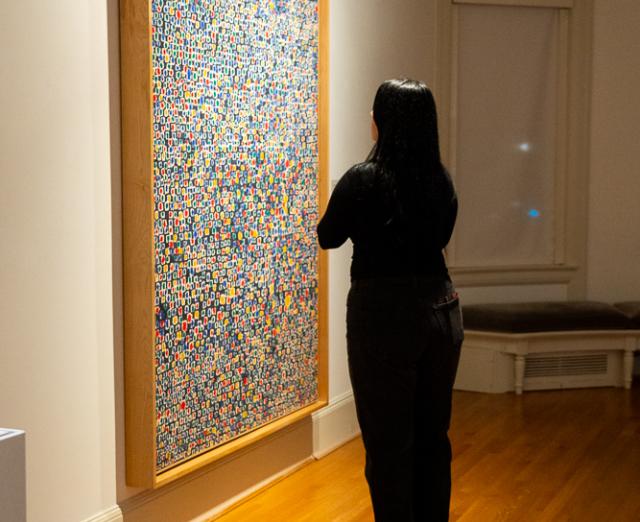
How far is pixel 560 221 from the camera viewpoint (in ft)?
21.7

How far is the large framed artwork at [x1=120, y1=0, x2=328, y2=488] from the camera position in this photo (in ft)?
10.1

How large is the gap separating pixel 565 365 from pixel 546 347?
0.62 feet

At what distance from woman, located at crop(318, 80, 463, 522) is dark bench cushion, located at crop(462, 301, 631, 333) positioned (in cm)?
310

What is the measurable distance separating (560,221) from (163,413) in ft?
13.3

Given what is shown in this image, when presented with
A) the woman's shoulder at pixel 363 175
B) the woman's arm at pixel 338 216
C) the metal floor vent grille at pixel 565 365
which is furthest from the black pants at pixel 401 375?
the metal floor vent grille at pixel 565 365

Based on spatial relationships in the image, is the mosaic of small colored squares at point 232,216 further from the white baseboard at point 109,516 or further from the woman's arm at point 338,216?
the woman's arm at point 338,216

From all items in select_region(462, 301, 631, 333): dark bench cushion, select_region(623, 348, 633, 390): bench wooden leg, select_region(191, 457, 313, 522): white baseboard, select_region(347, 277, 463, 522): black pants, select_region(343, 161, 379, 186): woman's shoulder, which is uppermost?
select_region(343, 161, 379, 186): woman's shoulder

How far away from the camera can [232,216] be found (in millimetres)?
3559

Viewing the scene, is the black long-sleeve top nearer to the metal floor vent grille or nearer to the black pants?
the black pants

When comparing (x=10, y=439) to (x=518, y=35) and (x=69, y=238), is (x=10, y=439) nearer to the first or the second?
(x=69, y=238)

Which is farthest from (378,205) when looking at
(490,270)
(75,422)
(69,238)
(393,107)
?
(490,270)

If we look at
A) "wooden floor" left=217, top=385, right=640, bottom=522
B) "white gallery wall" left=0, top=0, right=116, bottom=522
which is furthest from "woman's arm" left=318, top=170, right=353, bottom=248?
"wooden floor" left=217, top=385, right=640, bottom=522

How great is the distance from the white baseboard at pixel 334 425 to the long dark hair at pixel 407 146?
2029 mm

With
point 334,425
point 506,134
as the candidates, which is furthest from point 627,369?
point 334,425
